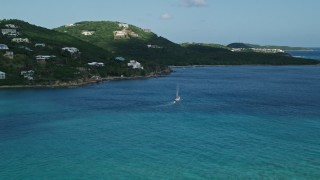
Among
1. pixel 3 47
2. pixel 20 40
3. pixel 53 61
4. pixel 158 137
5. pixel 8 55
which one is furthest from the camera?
pixel 20 40

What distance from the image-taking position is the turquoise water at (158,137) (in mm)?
34969

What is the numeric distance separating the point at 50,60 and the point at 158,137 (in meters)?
66.5

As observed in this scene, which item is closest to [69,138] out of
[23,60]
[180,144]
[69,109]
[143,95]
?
[180,144]

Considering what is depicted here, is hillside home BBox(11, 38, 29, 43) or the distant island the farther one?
hillside home BBox(11, 38, 29, 43)

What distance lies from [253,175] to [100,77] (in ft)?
270

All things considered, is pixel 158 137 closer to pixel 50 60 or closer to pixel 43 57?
pixel 50 60

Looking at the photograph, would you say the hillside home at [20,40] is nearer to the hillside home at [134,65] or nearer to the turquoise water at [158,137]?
the hillside home at [134,65]

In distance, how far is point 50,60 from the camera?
347 feet

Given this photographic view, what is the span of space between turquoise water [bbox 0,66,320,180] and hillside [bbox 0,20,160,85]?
53.7 ft

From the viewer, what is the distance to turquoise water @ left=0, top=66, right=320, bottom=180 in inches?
1377

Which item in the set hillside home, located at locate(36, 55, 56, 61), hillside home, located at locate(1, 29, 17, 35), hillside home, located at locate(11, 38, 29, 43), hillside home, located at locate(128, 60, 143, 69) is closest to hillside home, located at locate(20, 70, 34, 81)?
hillside home, located at locate(36, 55, 56, 61)

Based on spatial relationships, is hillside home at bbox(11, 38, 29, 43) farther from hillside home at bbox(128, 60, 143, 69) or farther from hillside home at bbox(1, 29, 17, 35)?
hillside home at bbox(128, 60, 143, 69)

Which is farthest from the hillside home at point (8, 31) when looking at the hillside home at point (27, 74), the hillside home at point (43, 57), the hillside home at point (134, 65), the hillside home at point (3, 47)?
the hillside home at point (27, 74)

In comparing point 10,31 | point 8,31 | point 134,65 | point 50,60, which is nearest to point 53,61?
point 50,60
